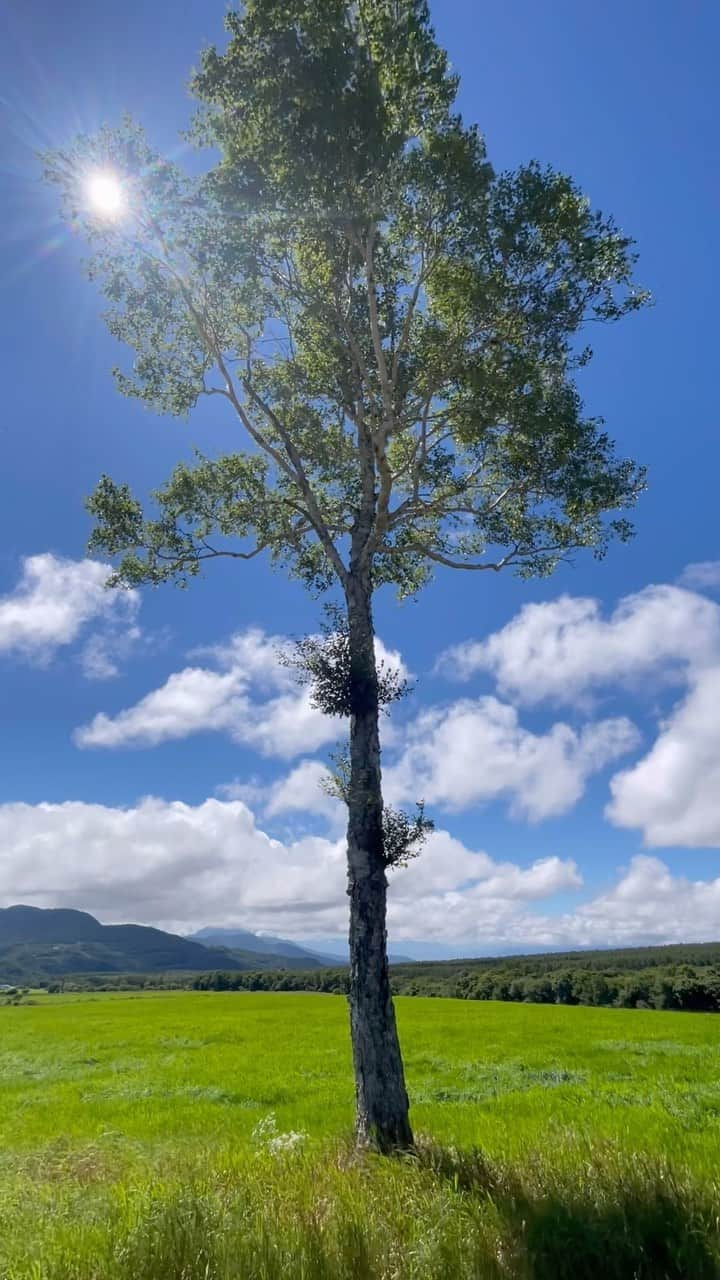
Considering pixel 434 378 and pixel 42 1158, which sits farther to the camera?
pixel 434 378

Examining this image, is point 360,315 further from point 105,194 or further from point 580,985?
point 580,985

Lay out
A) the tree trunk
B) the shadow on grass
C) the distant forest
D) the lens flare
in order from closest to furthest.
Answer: the shadow on grass < the tree trunk < the lens flare < the distant forest

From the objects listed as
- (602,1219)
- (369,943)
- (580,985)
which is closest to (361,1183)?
(602,1219)

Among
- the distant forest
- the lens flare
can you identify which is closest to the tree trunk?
the lens flare

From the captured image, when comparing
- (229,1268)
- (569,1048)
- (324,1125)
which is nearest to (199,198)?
(229,1268)

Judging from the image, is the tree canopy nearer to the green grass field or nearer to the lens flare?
the lens flare

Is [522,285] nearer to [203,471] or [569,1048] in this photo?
[203,471]

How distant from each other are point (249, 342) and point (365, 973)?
14160 mm

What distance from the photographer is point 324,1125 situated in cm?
1473

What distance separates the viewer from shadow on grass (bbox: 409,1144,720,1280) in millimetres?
6016

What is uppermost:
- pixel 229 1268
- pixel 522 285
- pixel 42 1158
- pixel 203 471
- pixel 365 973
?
pixel 522 285

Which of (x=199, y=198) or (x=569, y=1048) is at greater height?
(x=199, y=198)

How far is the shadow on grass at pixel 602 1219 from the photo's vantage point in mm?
6016

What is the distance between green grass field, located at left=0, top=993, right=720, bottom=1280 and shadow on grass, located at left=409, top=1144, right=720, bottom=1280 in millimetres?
21
